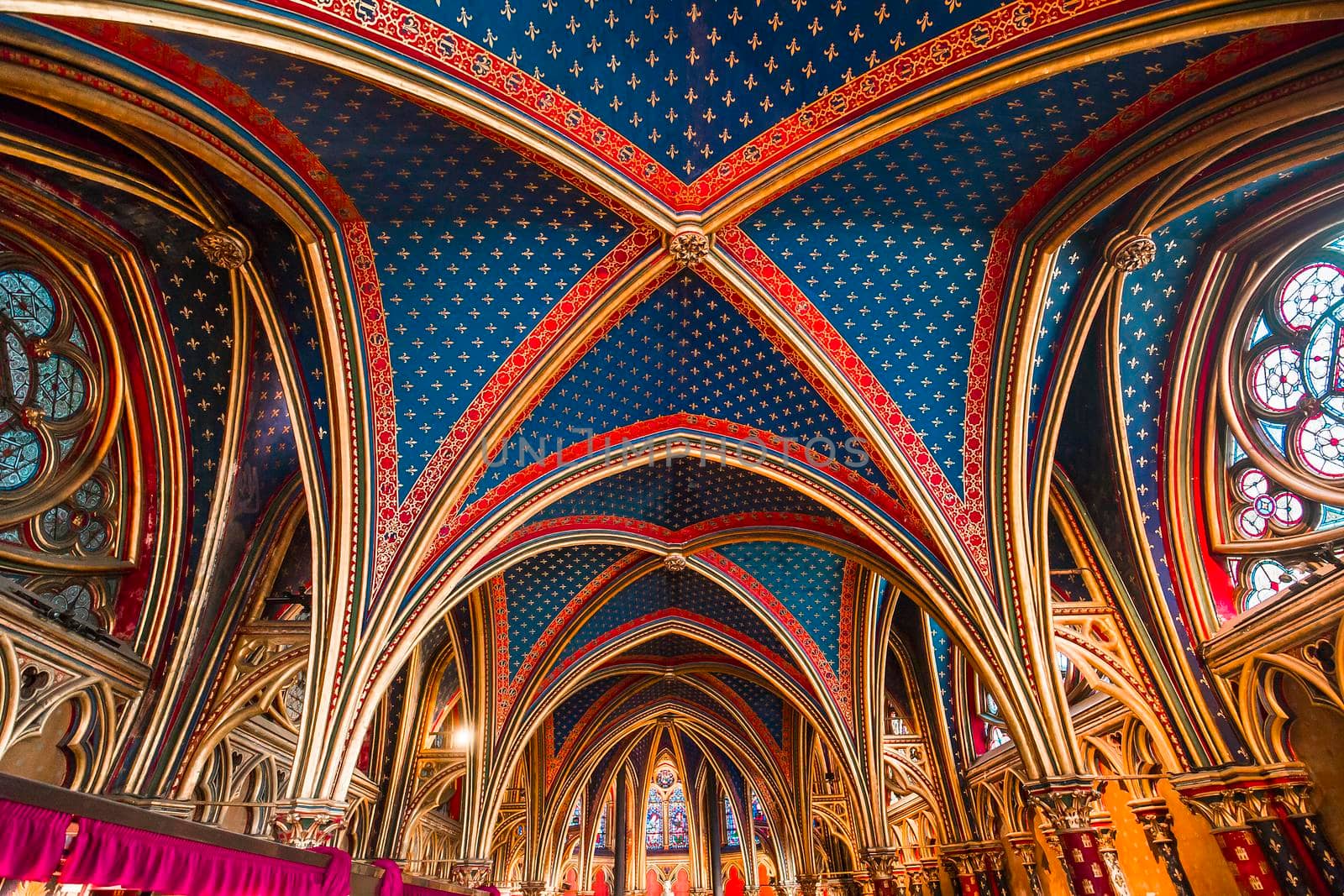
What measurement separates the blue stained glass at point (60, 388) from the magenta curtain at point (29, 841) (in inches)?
275

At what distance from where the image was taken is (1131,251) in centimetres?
824

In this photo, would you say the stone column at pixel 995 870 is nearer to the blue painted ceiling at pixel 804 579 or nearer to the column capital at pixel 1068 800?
the blue painted ceiling at pixel 804 579

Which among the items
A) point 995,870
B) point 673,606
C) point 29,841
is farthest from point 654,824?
point 29,841

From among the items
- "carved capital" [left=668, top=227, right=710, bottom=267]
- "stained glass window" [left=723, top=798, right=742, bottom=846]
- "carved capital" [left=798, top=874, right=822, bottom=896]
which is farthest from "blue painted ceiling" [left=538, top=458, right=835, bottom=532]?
"stained glass window" [left=723, top=798, right=742, bottom=846]

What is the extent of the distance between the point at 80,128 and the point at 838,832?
2602 cm

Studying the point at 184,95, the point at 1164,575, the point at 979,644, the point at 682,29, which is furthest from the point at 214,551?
the point at 1164,575

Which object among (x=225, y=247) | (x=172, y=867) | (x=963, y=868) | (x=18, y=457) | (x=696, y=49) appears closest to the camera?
(x=172, y=867)

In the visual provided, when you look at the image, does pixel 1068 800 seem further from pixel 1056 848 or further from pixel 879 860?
pixel 879 860

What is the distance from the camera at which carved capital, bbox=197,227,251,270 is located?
27.2 ft

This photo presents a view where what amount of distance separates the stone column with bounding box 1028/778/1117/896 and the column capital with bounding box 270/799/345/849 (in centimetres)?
855

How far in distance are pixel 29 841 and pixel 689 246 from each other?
7.58 m

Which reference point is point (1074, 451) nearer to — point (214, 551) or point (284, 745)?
point (214, 551)

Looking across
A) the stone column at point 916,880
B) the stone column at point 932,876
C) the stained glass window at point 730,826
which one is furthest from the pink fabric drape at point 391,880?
the stained glass window at point 730,826

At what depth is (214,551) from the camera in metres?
10.8
